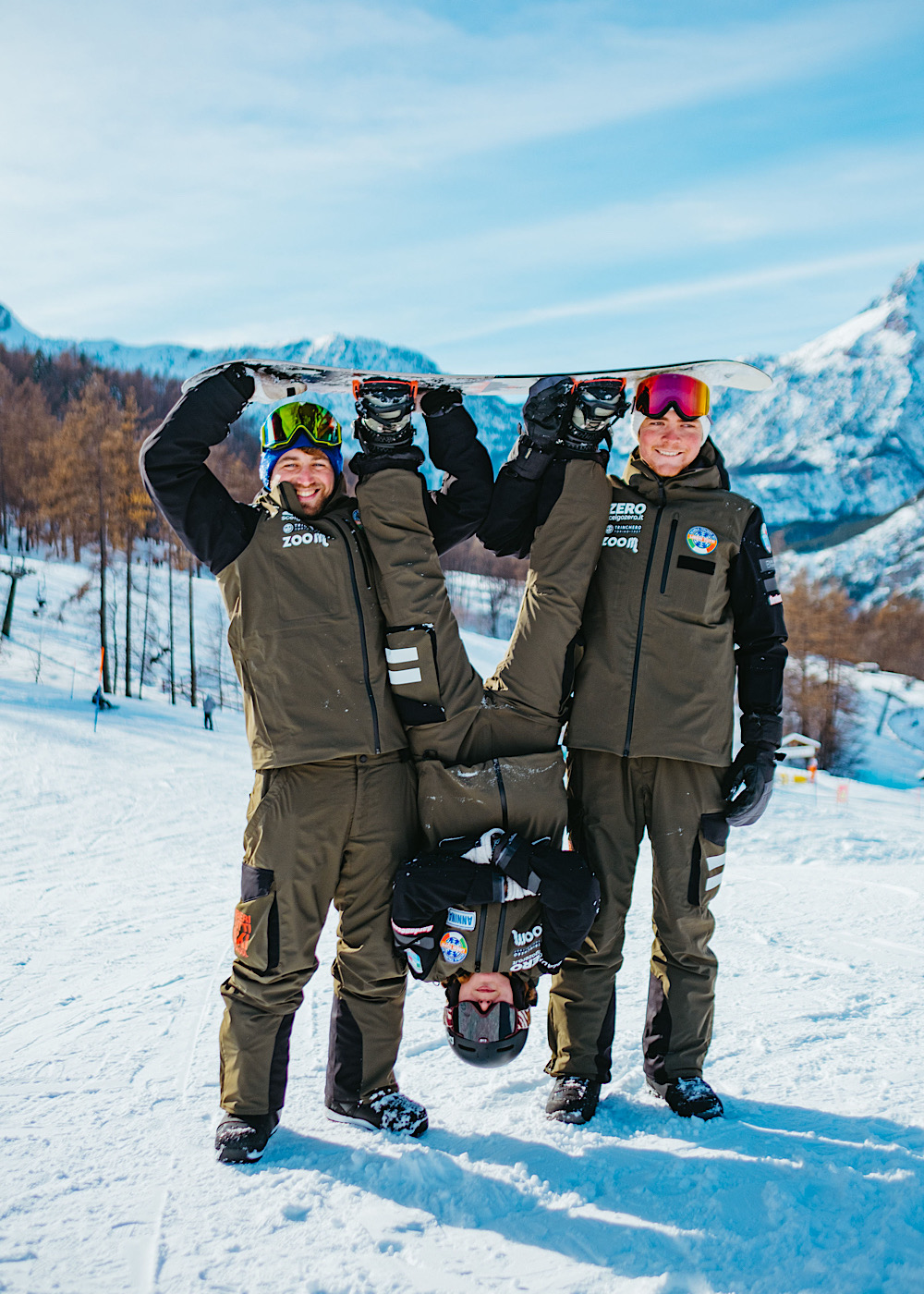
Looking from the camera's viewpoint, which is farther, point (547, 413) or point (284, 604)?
point (547, 413)

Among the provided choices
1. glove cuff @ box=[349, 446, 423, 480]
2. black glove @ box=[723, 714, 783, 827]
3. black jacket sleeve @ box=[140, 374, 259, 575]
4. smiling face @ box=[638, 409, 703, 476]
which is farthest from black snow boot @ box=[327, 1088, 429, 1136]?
smiling face @ box=[638, 409, 703, 476]

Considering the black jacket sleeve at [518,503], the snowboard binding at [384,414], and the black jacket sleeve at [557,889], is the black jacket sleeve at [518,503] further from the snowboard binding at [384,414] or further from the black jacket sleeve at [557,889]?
the black jacket sleeve at [557,889]

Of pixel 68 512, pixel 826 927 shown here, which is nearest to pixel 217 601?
pixel 68 512

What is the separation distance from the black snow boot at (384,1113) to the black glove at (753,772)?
1487mm

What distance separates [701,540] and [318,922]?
190 cm

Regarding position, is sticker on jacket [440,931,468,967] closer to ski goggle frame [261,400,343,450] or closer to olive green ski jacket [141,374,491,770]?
olive green ski jacket [141,374,491,770]

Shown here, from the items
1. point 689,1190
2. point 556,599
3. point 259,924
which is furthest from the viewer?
point 556,599

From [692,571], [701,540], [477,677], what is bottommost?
[477,677]

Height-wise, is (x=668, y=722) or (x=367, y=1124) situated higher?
(x=668, y=722)

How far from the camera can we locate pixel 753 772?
294cm

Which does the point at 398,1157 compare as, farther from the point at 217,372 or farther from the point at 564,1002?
the point at 217,372

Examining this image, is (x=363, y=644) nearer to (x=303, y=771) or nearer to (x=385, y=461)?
(x=303, y=771)

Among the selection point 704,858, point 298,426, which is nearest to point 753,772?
point 704,858

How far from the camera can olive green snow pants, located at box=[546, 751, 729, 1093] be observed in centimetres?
292
